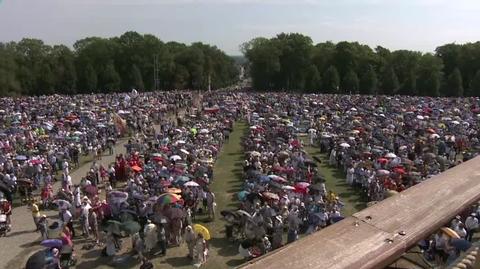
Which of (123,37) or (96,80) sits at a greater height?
(123,37)

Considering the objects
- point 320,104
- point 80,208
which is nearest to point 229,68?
point 320,104

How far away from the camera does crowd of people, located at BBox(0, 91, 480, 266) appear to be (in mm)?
16344

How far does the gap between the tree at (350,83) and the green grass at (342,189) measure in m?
50.1

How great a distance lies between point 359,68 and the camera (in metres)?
85.4

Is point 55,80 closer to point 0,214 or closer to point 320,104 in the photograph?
point 320,104

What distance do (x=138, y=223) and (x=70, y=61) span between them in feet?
252

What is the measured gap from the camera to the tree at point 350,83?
259 ft

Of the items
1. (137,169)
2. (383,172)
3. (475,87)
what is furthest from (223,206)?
(475,87)

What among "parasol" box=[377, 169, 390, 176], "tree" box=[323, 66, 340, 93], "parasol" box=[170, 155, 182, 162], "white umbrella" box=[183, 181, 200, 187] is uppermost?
"tree" box=[323, 66, 340, 93]

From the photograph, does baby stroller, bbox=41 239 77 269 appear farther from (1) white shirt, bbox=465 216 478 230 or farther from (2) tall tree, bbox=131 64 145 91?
(2) tall tree, bbox=131 64 145 91

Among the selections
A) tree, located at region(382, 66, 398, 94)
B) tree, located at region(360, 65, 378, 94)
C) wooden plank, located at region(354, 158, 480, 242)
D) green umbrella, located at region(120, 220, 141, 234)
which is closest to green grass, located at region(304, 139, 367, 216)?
green umbrella, located at region(120, 220, 141, 234)

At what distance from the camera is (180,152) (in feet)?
89.2

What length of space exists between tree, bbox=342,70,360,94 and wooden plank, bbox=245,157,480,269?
77594mm

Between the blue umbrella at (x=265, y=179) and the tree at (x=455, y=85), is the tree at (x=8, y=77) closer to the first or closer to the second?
the blue umbrella at (x=265, y=179)
